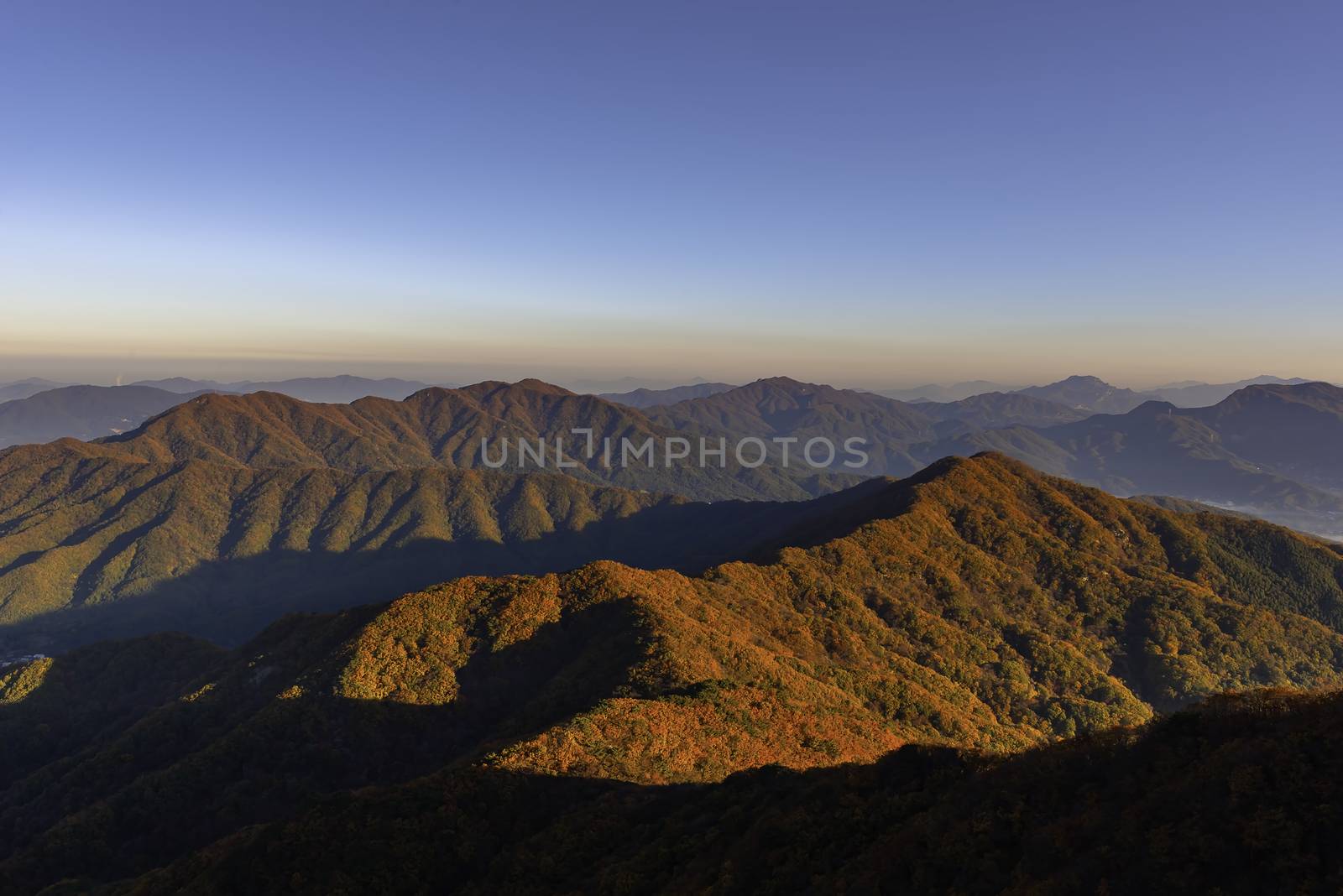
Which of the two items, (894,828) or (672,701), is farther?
(672,701)

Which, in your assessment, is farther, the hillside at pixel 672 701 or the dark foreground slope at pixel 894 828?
the hillside at pixel 672 701

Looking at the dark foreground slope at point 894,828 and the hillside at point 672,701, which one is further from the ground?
the dark foreground slope at point 894,828

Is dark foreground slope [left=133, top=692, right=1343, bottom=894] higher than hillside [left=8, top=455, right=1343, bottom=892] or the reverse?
higher

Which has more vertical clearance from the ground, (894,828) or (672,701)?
(894,828)

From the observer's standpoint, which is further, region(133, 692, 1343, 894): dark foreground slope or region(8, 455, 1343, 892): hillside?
region(8, 455, 1343, 892): hillside

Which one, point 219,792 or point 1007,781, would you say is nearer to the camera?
point 1007,781

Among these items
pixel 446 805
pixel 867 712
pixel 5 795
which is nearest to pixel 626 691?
pixel 446 805

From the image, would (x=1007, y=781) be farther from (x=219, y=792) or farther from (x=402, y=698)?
(x=219, y=792)

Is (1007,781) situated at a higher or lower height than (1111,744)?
lower
